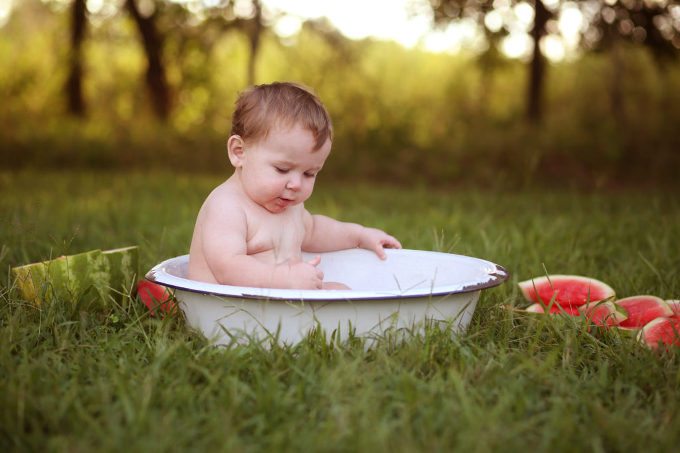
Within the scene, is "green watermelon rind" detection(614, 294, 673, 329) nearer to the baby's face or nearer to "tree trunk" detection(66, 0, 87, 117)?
the baby's face

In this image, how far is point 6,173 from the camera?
6754mm

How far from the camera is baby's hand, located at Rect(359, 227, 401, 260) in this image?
2.48m

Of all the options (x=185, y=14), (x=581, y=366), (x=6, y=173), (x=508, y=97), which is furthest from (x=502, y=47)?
→ (x=581, y=366)

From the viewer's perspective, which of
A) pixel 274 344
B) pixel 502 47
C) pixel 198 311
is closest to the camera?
pixel 274 344

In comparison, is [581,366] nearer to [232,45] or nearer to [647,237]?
[647,237]

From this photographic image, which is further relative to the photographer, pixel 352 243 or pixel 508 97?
pixel 508 97

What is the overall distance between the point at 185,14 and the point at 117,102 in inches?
97.2

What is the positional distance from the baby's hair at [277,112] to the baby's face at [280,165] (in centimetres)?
2

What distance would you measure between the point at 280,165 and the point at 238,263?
377 millimetres

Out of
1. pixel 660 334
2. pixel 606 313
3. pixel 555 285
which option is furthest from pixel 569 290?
pixel 660 334

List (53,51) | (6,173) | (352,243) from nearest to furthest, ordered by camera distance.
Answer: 1. (352,243)
2. (6,173)
3. (53,51)

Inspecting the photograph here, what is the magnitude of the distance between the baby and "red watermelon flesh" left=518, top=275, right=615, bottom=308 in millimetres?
996

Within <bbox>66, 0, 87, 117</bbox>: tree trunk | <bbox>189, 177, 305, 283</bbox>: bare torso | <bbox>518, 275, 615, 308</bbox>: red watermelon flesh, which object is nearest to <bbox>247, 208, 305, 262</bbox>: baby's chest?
<bbox>189, 177, 305, 283</bbox>: bare torso

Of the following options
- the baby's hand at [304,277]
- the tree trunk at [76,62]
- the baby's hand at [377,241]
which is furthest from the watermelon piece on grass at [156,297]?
the tree trunk at [76,62]
